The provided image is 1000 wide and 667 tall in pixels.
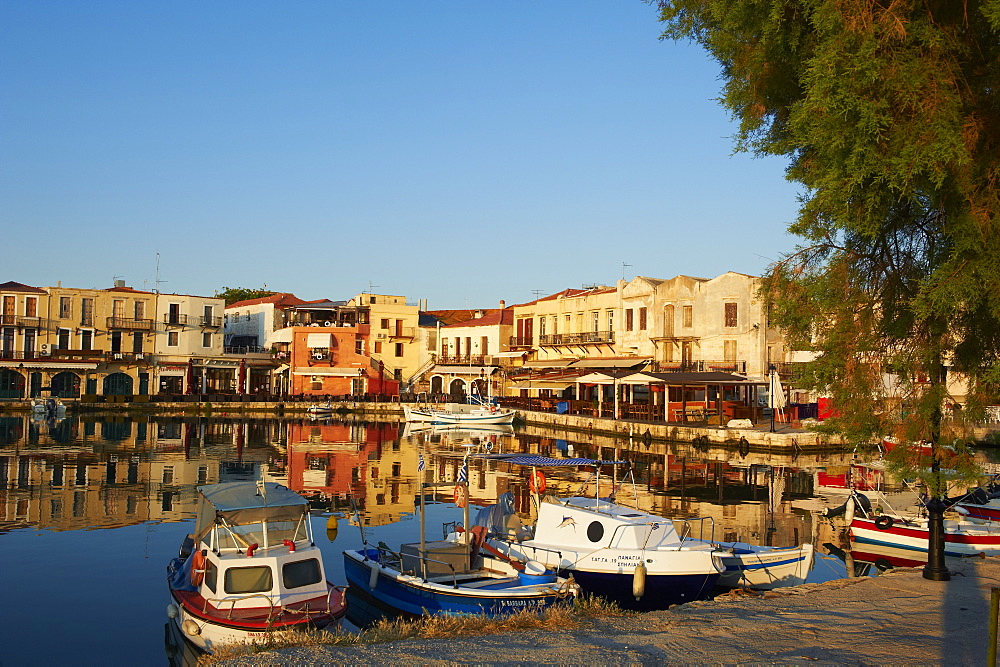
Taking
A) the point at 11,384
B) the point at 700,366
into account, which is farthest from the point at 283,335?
the point at 700,366

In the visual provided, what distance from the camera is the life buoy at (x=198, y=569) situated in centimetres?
1270

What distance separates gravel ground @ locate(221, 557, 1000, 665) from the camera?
28.1ft

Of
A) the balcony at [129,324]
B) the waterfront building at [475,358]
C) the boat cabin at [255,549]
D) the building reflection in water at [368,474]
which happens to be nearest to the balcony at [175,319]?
the balcony at [129,324]

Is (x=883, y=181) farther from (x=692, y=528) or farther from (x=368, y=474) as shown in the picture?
(x=368, y=474)

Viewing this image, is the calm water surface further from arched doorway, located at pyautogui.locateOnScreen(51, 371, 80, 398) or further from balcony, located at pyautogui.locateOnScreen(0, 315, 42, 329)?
balcony, located at pyautogui.locateOnScreen(0, 315, 42, 329)

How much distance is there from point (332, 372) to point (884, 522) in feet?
190

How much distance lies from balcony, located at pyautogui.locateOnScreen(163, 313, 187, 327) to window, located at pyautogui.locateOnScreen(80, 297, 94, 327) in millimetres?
5483

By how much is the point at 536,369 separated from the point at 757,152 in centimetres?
5121

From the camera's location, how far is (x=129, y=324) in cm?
6738

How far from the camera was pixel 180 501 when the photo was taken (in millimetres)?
25672

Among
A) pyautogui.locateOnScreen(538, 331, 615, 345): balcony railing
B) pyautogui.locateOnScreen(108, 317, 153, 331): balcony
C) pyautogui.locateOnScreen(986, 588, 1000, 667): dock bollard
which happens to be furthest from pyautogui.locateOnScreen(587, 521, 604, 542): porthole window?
pyautogui.locateOnScreen(108, 317, 153, 331): balcony

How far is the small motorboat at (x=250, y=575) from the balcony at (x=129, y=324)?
58.8 metres

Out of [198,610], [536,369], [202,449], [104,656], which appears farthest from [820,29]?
[536,369]

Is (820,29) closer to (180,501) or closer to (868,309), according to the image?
(868,309)
